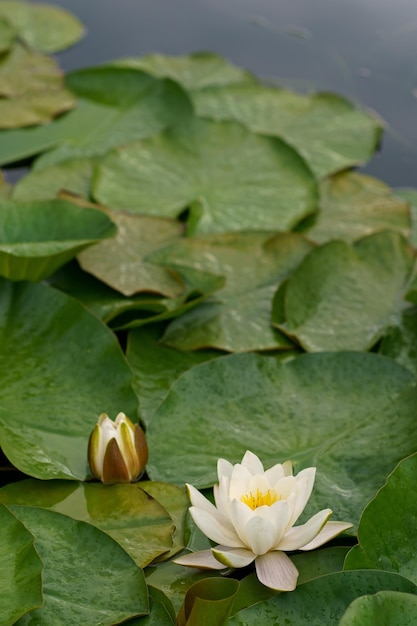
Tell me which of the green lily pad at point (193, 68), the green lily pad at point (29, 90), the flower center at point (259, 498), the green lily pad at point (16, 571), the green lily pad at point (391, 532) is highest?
the green lily pad at point (391, 532)

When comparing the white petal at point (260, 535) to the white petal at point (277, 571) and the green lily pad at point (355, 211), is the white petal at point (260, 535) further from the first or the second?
the green lily pad at point (355, 211)

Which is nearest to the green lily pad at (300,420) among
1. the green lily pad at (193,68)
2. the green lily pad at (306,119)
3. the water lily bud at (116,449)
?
the water lily bud at (116,449)

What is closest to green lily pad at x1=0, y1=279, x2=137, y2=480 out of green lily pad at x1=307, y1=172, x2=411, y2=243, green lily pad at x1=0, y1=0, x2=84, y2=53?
green lily pad at x1=307, y1=172, x2=411, y2=243

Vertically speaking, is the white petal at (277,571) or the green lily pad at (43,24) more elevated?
the white petal at (277,571)

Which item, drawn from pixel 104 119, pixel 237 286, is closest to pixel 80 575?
pixel 237 286

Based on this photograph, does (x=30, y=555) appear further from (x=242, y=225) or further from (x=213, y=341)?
(x=242, y=225)

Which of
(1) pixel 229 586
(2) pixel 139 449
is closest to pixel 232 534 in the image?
(1) pixel 229 586
